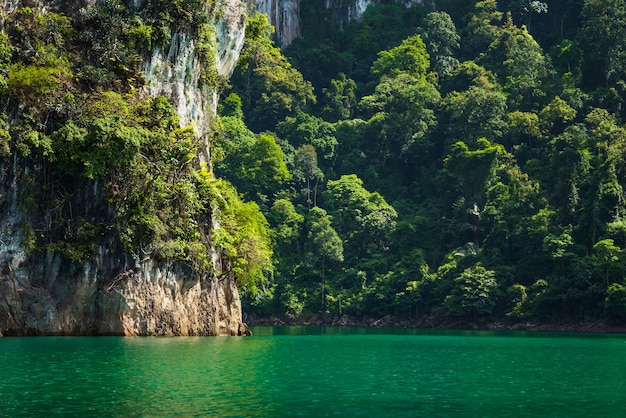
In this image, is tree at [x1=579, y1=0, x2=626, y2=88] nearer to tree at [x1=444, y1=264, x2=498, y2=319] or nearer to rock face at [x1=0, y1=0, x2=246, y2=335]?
tree at [x1=444, y1=264, x2=498, y2=319]

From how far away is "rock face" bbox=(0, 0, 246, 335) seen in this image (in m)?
35.9

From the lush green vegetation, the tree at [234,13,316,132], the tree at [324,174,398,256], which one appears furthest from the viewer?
the tree at [234,13,316,132]

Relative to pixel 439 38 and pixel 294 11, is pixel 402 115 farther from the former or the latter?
pixel 294 11

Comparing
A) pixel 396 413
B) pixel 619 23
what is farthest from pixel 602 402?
pixel 619 23

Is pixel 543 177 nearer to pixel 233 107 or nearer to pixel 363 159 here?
pixel 363 159

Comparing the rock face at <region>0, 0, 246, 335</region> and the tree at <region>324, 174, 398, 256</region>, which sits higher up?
the tree at <region>324, 174, 398, 256</region>

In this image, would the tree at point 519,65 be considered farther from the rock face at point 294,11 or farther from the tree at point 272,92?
the tree at point 272,92

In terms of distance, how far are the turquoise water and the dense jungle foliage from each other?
89.4ft

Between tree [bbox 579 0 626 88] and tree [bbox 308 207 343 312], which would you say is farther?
tree [bbox 308 207 343 312]

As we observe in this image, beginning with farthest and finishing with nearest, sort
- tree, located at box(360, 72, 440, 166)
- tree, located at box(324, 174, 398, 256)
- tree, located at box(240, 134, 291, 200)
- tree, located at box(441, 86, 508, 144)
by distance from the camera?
tree, located at box(360, 72, 440, 166), tree, located at box(240, 134, 291, 200), tree, located at box(324, 174, 398, 256), tree, located at box(441, 86, 508, 144)

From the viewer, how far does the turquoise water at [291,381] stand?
57.4 feet

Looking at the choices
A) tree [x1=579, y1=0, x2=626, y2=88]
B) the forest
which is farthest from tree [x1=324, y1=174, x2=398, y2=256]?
tree [x1=579, y1=0, x2=626, y2=88]

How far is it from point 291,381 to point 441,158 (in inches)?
2507

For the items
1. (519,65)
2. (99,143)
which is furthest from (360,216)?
(99,143)
